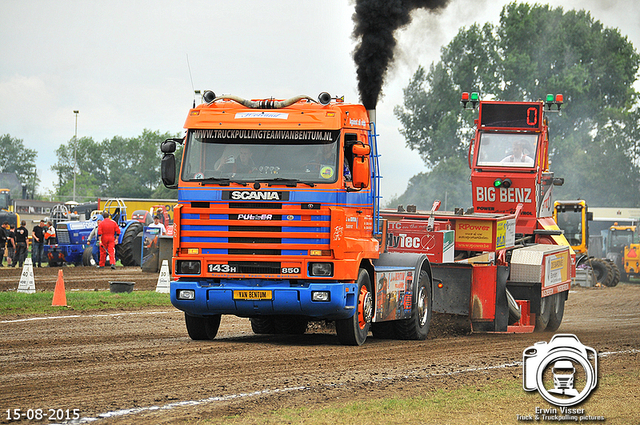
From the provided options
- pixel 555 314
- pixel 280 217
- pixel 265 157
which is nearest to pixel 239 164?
pixel 265 157

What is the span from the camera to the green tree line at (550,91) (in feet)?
220

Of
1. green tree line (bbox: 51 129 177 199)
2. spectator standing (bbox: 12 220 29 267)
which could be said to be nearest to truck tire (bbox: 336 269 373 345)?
spectator standing (bbox: 12 220 29 267)

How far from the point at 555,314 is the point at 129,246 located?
17.0 meters

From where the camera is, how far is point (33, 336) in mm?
12227

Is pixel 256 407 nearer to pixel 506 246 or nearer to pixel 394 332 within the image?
pixel 394 332

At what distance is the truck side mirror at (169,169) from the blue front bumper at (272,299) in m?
1.36

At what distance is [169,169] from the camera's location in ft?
36.3

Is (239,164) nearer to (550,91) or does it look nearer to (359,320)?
(359,320)

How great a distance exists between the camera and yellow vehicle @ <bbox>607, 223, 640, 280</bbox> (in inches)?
1462

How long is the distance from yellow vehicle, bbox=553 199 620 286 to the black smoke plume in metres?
15.0

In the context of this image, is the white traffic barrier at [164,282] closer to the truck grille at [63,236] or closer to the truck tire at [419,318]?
the truck tire at [419,318]

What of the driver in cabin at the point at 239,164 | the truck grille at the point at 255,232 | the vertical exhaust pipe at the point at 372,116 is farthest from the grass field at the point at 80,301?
the vertical exhaust pipe at the point at 372,116

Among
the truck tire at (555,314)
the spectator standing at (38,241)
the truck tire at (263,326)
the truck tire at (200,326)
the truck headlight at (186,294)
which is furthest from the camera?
the spectator standing at (38,241)

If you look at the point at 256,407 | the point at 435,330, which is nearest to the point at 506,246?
the point at 435,330
